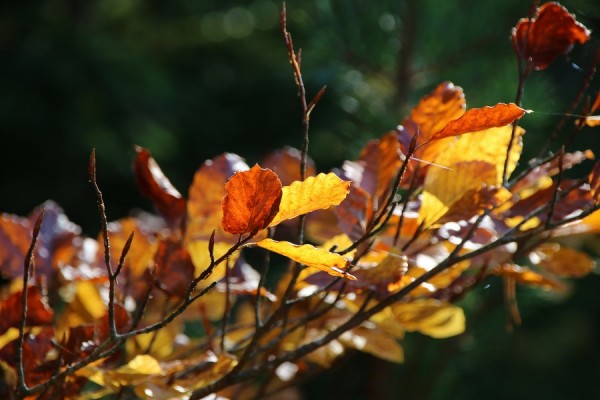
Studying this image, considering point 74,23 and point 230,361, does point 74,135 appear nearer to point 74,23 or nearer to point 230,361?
point 74,23

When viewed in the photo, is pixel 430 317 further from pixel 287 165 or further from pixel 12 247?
pixel 12 247

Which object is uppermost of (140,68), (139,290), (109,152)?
(139,290)

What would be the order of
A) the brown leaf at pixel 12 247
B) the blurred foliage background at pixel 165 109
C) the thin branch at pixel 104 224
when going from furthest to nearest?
the blurred foliage background at pixel 165 109 → the brown leaf at pixel 12 247 → the thin branch at pixel 104 224

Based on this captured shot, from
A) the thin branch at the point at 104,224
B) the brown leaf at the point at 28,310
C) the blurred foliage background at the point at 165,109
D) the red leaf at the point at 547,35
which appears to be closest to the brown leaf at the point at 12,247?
the brown leaf at the point at 28,310

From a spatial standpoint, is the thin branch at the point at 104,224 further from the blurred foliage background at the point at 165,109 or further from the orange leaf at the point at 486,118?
the blurred foliage background at the point at 165,109

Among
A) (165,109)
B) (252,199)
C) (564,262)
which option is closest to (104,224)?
(252,199)

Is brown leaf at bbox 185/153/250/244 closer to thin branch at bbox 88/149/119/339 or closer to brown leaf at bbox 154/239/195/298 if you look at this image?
brown leaf at bbox 154/239/195/298

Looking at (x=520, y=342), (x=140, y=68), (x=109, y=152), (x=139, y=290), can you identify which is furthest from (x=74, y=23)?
(x=139, y=290)
